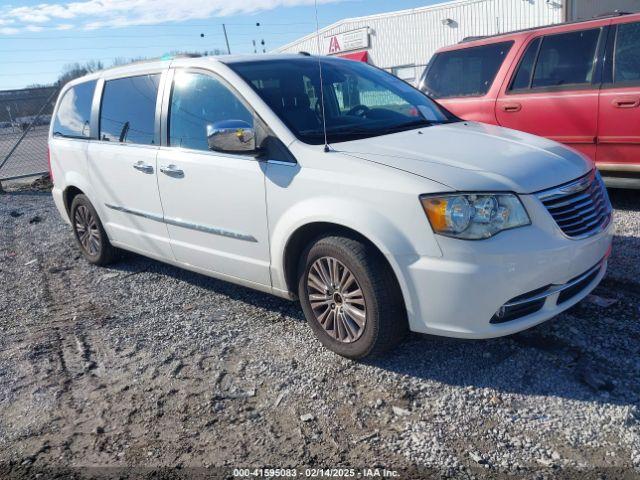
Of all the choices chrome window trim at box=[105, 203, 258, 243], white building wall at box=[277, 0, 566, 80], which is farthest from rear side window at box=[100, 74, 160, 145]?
white building wall at box=[277, 0, 566, 80]

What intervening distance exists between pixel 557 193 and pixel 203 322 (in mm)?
2557

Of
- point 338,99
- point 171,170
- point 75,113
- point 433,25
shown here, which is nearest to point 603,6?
point 433,25

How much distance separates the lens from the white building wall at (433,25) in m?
22.4

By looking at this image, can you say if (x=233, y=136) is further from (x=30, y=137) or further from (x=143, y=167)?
(x=30, y=137)

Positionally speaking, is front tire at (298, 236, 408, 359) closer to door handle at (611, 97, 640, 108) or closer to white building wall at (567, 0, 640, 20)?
door handle at (611, 97, 640, 108)

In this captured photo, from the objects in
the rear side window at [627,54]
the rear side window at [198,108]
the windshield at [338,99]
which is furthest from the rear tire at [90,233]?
the rear side window at [627,54]

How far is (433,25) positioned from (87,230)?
24.5 m

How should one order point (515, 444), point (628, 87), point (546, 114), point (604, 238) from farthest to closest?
point (546, 114) < point (628, 87) < point (604, 238) < point (515, 444)

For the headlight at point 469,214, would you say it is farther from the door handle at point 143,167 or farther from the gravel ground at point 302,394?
the door handle at point 143,167

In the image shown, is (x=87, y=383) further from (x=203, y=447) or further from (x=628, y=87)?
(x=628, y=87)

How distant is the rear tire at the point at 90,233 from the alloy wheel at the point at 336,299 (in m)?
2.82

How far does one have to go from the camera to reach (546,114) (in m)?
6.00

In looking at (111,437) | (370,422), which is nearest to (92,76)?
(111,437)

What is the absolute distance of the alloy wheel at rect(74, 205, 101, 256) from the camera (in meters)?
5.64
